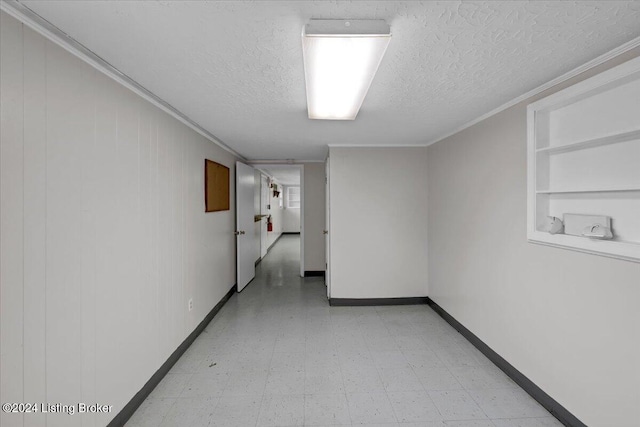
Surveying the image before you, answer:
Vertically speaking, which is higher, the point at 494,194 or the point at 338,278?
the point at 494,194

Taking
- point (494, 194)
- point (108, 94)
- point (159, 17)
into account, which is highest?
point (159, 17)

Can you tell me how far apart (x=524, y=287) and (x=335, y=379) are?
1.61 meters

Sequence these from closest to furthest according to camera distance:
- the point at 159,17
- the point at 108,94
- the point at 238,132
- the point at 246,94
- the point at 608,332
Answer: the point at 159,17
the point at 608,332
the point at 108,94
the point at 246,94
the point at 238,132

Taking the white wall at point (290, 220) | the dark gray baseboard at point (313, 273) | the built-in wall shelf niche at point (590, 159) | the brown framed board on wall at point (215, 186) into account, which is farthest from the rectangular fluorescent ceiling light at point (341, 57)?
the white wall at point (290, 220)

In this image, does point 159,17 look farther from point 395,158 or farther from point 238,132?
point 395,158

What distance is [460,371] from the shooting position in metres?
2.24

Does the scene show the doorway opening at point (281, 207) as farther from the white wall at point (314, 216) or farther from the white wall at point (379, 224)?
the white wall at point (379, 224)

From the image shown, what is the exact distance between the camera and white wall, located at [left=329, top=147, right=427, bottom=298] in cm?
368

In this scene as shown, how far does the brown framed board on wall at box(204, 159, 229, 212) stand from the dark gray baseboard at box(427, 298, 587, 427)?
3.09 metres

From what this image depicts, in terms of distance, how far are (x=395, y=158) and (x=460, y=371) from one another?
2.52m

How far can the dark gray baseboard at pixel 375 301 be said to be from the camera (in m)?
3.69

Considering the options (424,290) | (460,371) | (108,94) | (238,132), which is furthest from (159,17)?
(424,290)

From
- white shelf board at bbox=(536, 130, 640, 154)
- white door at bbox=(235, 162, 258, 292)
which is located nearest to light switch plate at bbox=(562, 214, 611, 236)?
white shelf board at bbox=(536, 130, 640, 154)

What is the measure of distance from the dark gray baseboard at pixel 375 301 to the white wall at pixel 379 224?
0.05 meters
